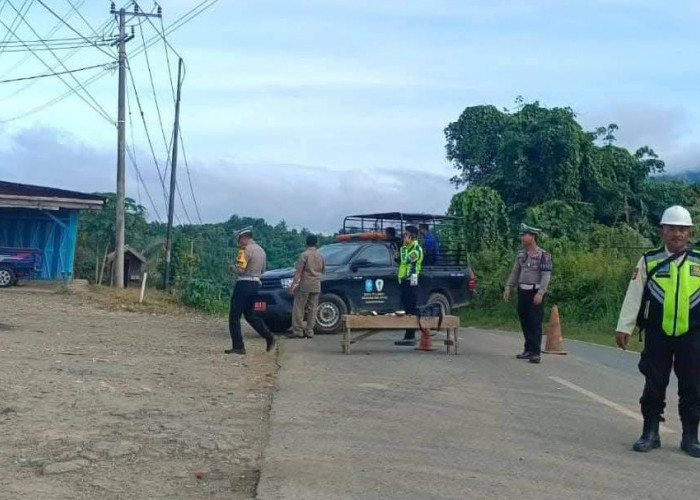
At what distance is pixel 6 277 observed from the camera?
28641 millimetres

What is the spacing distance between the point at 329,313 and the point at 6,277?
1497cm

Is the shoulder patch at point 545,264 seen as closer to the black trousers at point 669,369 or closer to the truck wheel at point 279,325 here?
the truck wheel at point 279,325

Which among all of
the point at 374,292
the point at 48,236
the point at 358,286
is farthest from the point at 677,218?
the point at 48,236

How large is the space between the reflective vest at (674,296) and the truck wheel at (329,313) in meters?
9.72

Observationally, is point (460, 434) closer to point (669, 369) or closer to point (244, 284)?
point (669, 369)

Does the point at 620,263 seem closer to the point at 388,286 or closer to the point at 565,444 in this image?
the point at 388,286

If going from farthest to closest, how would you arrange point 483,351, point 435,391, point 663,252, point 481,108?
point 481,108, point 483,351, point 435,391, point 663,252

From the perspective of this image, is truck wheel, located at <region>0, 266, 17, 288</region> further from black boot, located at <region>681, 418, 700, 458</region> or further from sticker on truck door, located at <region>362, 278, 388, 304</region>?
black boot, located at <region>681, 418, 700, 458</region>

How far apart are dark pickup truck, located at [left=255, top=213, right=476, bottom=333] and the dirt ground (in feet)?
5.74

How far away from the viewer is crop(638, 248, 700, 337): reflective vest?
298 inches

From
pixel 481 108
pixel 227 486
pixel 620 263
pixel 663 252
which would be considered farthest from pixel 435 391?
pixel 481 108

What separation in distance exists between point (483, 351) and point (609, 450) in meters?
7.13

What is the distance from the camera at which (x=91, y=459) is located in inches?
272

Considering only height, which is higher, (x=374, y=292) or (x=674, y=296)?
(x=674, y=296)
